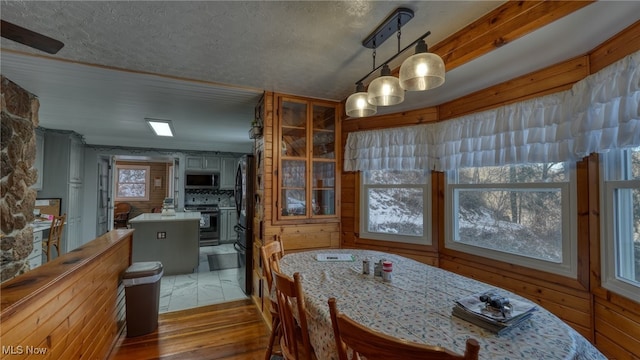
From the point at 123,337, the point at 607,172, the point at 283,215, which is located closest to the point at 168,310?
the point at 123,337

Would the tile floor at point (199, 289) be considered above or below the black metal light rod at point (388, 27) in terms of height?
below

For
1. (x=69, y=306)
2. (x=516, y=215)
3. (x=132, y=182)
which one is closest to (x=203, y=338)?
(x=69, y=306)

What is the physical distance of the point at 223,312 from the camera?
9.83 feet

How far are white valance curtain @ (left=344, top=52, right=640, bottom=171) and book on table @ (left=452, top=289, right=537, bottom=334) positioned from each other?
3.38ft

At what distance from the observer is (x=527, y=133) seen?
200 cm

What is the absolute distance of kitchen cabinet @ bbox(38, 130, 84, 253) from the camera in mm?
4617

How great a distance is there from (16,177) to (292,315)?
3.02 metres

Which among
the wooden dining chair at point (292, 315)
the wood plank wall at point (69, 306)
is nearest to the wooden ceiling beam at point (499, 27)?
the wooden dining chair at point (292, 315)

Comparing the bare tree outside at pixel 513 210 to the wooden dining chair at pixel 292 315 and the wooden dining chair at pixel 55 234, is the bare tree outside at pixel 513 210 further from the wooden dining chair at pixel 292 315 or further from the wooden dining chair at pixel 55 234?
the wooden dining chair at pixel 55 234

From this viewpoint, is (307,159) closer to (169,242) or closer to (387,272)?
(387,272)

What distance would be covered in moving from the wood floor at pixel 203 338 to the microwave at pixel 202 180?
392 cm

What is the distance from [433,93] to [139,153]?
598 cm

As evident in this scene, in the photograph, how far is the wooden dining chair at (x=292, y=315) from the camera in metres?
1.26

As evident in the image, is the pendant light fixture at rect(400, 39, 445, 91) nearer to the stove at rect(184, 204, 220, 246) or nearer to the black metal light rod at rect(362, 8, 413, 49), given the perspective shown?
the black metal light rod at rect(362, 8, 413, 49)
